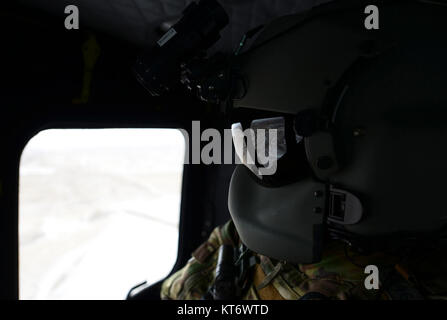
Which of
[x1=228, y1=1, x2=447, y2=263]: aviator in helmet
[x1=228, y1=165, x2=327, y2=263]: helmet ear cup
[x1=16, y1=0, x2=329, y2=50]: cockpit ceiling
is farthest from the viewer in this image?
[x1=16, y1=0, x2=329, y2=50]: cockpit ceiling

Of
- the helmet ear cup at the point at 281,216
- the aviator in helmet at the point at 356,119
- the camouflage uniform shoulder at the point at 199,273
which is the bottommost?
the camouflage uniform shoulder at the point at 199,273

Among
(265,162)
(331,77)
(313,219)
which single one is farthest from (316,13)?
(313,219)

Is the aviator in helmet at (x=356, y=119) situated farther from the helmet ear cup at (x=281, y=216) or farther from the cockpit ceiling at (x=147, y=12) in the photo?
the cockpit ceiling at (x=147, y=12)

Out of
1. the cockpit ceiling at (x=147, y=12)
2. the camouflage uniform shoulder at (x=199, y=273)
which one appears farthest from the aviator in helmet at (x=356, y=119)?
the camouflage uniform shoulder at (x=199, y=273)

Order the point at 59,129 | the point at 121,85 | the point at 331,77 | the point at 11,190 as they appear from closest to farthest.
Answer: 1. the point at 331,77
2. the point at 11,190
3. the point at 59,129
4. the point at 121,85

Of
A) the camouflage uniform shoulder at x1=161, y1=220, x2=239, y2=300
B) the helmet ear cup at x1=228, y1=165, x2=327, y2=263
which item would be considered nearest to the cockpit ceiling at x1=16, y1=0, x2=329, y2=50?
the helmet ear cup at x1=228, y1=165, x2=327, y2=263

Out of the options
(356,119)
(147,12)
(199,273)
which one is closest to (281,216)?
(356,119)

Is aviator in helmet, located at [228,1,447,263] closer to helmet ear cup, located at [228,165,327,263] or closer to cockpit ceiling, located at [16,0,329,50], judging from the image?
helmet ear cup, located at [228,165,327,263]

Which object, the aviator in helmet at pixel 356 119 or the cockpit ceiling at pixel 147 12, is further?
the cockpit ceiling at pixel 147 12

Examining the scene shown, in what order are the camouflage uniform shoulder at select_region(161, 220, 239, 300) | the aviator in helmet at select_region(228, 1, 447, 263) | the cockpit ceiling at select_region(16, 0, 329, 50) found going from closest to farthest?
the aviator in helmet at select_region(228, 1, 447, 263) → the cockpit ceiling at select_region(16, 0, 329, 50) → the camouflage uniform shoulder at select_region(161, 220, 239, 300)

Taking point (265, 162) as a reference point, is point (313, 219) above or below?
below

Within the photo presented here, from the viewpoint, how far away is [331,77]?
822 millimetres
